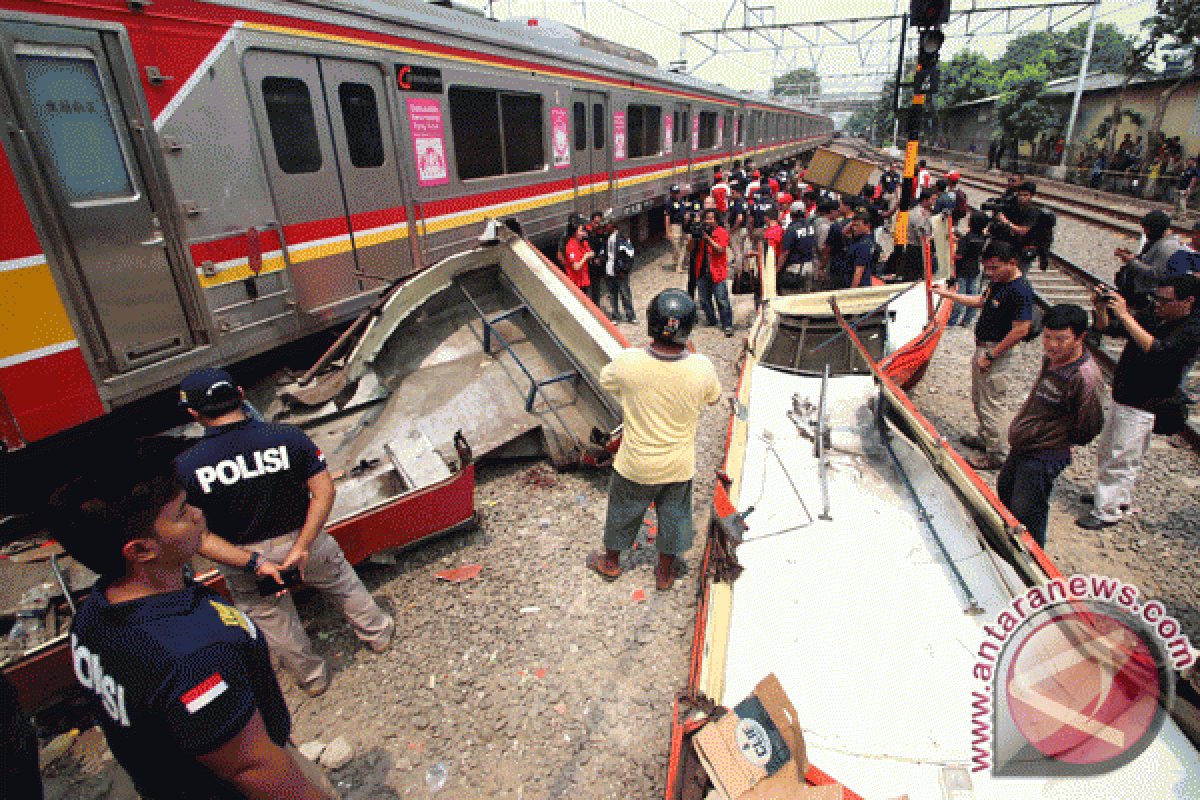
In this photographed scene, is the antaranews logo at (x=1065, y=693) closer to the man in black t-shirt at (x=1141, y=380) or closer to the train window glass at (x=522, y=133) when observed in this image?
the man in black t-shirt at (x=1141, y=380)

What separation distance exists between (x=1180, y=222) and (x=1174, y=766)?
18358 millimetres

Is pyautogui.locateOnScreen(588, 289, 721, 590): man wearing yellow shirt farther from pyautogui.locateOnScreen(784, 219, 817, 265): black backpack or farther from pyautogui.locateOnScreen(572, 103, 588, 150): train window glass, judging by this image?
pyautogui.locateOnScreen(572, 103, 588, 150): train window glass

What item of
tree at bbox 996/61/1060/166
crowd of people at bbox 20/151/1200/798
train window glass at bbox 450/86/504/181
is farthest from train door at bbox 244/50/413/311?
tree at bbox 996/61/1060/166

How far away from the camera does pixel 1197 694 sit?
2.05 meters

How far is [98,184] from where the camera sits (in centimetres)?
338

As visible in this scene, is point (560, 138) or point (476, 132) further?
point (560, 138)

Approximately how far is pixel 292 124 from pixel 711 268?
5.15 m

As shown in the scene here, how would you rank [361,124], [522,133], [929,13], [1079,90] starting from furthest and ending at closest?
[1079,90] → [522,133] → [929,13] → [361,124]

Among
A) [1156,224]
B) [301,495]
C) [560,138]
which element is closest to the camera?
[301,495]

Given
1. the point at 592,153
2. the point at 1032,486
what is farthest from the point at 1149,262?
the point at 592,153

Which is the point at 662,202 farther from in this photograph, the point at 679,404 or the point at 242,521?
the point at 242,521

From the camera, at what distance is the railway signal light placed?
6707 mm

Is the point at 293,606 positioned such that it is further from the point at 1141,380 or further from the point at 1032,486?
the point at 1141,380

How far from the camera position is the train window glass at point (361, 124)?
4.96 m
